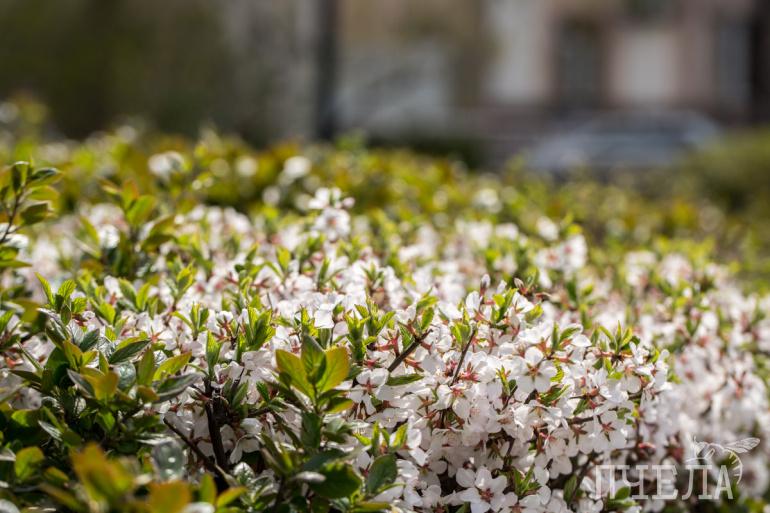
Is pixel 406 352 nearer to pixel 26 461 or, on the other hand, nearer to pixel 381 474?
pixel 381 474

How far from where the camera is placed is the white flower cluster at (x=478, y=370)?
1701 millimetres

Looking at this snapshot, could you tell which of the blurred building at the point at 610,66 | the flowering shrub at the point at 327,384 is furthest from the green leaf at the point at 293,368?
the blurred building at the point at 610,66

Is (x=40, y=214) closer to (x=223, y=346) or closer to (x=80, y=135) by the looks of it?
(x=223, y=346)

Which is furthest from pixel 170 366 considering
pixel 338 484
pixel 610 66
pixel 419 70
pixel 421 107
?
pixel 610 66

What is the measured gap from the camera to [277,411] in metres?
1.65

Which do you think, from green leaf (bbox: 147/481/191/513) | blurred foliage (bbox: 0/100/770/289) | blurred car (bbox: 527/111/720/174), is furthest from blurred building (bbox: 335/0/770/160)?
green leaf (bbox: 147/481/191/513)

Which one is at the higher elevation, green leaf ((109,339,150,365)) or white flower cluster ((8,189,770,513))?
green leaf ((109,339,150,365))

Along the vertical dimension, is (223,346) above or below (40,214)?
below

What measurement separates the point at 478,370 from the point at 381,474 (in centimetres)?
30

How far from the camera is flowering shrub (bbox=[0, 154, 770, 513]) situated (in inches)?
59.2

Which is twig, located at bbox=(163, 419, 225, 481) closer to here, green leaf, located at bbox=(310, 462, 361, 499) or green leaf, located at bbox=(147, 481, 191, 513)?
green leaf, located at bbox=(310, 462, 361, 499)

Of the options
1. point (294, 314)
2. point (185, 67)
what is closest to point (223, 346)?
point (294, 314)

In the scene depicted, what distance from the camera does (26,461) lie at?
1.44 m

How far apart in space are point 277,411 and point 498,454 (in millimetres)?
439
